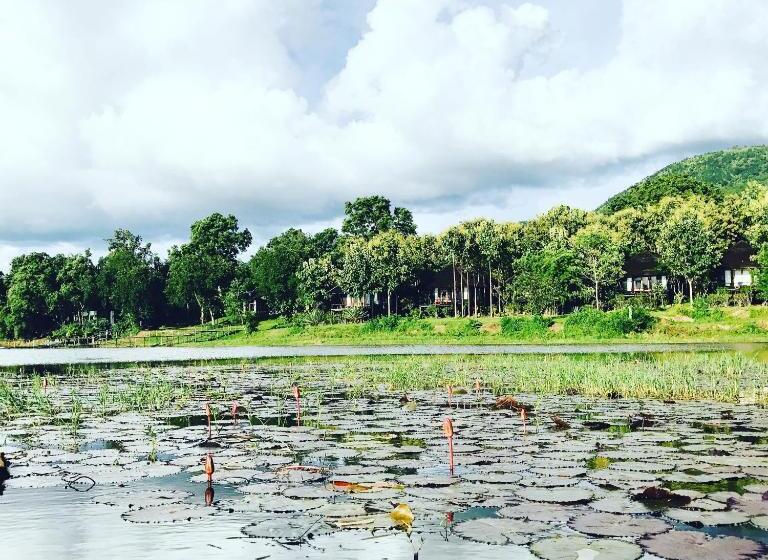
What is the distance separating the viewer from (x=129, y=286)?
352 feet

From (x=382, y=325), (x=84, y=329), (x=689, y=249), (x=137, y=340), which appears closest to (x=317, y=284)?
(x=382, y=325)

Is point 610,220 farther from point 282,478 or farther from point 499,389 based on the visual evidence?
point 282,478

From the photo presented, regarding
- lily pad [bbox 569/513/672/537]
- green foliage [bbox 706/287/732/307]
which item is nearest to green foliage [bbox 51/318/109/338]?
green foliage [bbox 706/287/732/307]

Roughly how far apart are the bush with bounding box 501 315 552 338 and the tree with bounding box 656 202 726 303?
1810 cm

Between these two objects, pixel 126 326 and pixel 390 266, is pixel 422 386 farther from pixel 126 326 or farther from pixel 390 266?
pixel 126 326

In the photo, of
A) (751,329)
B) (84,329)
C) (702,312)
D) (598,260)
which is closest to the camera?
(751,329)

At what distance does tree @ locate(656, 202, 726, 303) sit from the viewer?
77.1 metres

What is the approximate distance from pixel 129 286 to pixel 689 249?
73.4 meters

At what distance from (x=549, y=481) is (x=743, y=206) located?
99.6 meters

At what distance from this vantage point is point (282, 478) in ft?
34.1

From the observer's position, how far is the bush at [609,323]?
206 ft

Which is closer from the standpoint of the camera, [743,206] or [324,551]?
[324,551]

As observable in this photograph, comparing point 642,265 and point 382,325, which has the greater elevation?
point 642,265

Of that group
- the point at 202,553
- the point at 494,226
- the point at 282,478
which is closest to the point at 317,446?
the point at 282,478
